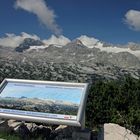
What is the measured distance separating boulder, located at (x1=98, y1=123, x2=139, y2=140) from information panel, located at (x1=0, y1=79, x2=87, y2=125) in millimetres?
1423

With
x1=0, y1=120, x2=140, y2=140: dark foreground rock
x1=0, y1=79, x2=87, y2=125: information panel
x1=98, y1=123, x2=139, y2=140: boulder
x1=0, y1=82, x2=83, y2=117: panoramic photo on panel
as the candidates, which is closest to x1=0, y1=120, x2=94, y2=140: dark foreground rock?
x1=0, y1=120, x2=140, y2=140: dark foreground rock

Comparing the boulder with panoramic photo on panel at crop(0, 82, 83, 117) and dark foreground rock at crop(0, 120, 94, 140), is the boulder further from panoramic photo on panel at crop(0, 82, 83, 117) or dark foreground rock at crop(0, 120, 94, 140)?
panoramic photo on panel at crop(0, 82, 83, 117)

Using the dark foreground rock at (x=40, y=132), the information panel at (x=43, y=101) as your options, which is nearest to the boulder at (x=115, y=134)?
the dark foreground rock at (x=40, y=132)

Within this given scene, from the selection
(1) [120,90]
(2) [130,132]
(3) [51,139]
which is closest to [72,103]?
(3) [51,139]

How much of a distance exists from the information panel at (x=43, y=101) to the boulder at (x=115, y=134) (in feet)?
4.67

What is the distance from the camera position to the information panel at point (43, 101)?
976cm

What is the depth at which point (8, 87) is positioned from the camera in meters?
11.6

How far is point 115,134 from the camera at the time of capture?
34.4 feet

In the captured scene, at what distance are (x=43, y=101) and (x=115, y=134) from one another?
2440 millimetres

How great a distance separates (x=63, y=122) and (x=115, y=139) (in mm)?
1904

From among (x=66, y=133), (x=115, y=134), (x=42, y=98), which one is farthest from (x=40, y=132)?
(x=115, y=134)

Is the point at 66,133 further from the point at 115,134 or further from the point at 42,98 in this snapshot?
the point at 115,134

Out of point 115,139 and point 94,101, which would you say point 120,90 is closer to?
point 94,101

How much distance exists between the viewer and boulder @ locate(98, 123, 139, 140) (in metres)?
10.4
